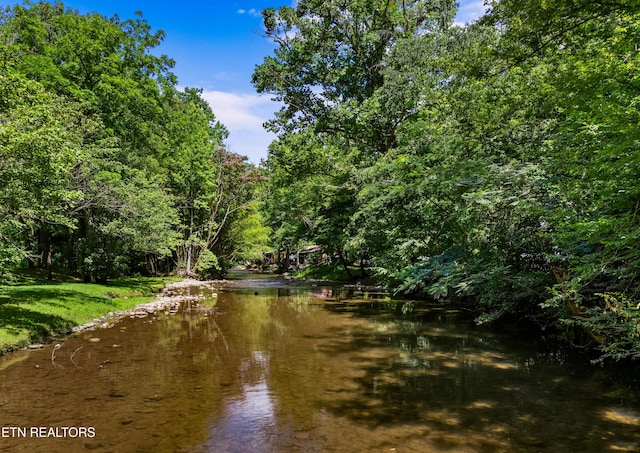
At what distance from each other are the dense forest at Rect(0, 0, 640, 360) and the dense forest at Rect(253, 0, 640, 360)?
0.07 meters

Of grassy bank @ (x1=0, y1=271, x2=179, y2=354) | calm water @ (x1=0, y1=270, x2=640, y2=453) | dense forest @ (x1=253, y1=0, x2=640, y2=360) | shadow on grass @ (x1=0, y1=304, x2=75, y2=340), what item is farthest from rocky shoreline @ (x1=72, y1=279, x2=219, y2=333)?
dense forest @ (x1=253, y1=0, x2=640, y2=360)

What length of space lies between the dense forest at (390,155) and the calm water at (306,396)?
49.5 inches

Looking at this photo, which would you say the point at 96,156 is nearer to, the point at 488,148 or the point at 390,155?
the point at 390,155

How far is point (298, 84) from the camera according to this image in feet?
79.0

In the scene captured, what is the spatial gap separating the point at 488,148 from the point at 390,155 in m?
8.35

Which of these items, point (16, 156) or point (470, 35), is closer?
point (16, 156)

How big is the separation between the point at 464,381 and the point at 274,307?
1196cm

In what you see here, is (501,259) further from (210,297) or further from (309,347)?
(210,297)

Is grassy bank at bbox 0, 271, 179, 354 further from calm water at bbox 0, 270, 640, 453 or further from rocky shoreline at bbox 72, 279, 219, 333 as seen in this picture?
calm water at bbox 0, 270, 640, 453

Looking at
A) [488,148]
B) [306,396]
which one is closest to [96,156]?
[306,396]

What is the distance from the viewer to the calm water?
17.2 ft

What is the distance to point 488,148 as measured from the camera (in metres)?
11.8

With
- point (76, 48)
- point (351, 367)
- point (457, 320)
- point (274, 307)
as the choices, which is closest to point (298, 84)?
point (76, 48)

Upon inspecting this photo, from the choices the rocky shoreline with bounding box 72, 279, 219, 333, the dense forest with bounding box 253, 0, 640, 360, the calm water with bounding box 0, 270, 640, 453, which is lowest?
the calm water with bounding box 0, 270, 640, 453
